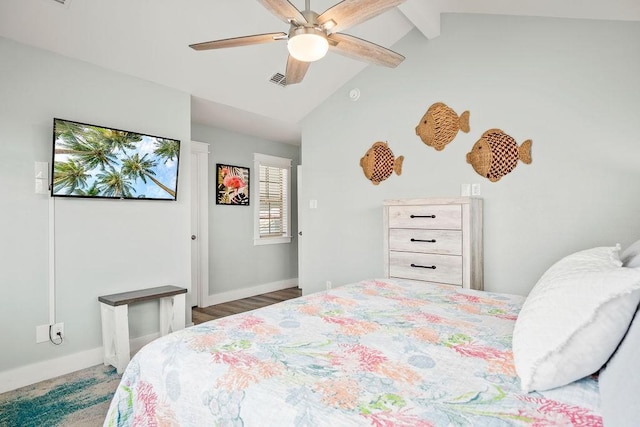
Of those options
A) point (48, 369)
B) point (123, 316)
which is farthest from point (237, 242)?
point (48, 369)

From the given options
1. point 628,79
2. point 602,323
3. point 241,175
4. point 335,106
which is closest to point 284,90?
point 335,106

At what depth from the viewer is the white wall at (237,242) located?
4.66m

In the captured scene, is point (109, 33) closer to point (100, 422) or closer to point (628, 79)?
point (100, 422)

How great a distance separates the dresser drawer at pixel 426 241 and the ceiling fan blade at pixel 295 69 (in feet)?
5.16

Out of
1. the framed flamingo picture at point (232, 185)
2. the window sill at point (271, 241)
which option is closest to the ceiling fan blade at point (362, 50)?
the framed flamingo picture at point (232, 185)

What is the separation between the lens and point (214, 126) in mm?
4613

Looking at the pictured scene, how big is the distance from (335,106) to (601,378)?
3700 millimetres

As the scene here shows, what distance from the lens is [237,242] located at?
4965 millimetres

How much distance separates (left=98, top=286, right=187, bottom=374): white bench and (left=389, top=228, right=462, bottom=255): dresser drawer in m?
1.96

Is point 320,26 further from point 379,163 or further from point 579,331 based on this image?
point 379,163

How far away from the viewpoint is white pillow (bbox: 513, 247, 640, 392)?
863 mm

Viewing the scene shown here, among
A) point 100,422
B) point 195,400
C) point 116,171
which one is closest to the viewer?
point 195,400

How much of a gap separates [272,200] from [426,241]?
9.64 ft

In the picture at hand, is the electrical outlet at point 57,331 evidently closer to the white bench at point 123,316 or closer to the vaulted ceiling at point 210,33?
the white bench at point 123,316
